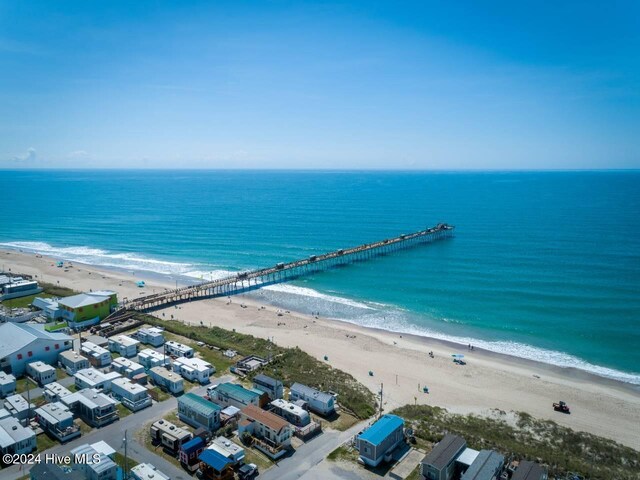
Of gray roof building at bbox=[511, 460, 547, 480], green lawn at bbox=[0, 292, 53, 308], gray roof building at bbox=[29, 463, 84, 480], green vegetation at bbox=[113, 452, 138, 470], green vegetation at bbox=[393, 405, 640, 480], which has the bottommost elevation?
green vegetation at bbox=[393, 405, 640, 480]

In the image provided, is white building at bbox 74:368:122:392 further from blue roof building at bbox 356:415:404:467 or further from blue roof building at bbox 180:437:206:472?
blue roof building at bbox 356:415:404:467

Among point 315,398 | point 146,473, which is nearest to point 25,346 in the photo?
point 146,473

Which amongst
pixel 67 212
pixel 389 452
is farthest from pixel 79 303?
pixel 67 212

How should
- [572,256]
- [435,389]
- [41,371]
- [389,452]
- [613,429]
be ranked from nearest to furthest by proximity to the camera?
1. [389,452]
2. [613,429]
3. [41,371]
4. [435,389]
5. [572,256]

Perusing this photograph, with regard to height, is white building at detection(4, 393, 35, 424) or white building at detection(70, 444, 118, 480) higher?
white building at detection(70, 444, 118, 480)

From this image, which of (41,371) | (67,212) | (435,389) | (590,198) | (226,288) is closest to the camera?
(41,371)

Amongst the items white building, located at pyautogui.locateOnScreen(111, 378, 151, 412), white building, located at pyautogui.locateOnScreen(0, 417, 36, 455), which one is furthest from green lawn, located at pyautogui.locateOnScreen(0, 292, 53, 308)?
white building, located at pyautogui.locateOnScreen(0, 417, 36, 455)

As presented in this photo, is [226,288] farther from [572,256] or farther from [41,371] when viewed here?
[572,256]
